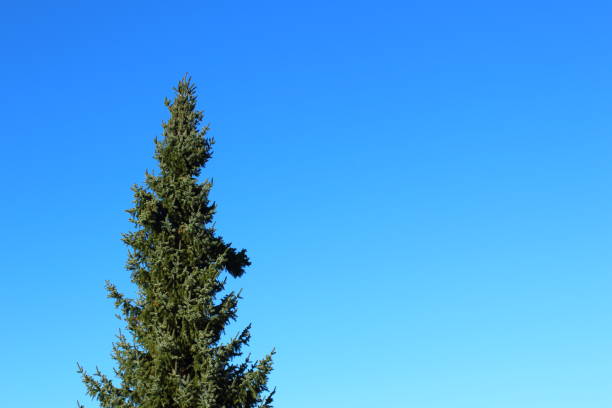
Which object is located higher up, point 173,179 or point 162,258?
point 173,179

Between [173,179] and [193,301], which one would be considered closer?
[193,301]

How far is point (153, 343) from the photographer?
71.6 ft

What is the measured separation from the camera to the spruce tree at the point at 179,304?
21344 millimetres

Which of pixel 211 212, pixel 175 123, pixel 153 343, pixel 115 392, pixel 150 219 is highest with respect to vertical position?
pixel 175 123

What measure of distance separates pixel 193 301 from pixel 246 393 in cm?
368

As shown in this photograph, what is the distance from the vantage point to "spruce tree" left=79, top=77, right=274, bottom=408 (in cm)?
2134

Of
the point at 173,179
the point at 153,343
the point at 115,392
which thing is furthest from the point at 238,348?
the point at 173,179

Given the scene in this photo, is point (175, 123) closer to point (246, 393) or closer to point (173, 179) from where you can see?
point (173, 179)

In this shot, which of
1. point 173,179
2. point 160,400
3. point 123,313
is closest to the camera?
point 160,400

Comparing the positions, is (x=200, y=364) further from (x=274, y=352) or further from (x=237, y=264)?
(x=237, y=264)

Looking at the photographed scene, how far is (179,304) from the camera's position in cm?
2242

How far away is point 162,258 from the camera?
906 inches

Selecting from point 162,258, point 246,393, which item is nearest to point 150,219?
point 162,258

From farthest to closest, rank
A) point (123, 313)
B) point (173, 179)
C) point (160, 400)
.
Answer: point (173, 179) < point (123, 313) < point (160, 400)
